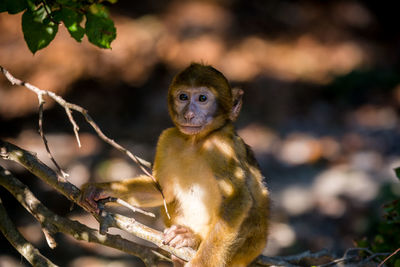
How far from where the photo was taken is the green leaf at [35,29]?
3.13 metres

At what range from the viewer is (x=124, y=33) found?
11.9 meters

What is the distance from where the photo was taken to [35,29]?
315 cm

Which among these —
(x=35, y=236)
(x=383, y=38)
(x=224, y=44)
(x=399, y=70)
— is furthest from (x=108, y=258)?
(x=383, y=38)

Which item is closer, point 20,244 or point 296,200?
point 20,244

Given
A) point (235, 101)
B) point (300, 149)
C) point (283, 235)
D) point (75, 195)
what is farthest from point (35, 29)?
point (300, 149)

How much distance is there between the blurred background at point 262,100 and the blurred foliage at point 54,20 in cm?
457

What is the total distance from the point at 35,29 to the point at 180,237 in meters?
1.95

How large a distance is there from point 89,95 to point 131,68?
1.29 metres

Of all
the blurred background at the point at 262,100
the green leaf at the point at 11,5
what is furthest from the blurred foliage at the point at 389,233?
the green leaf at the point at 11,5

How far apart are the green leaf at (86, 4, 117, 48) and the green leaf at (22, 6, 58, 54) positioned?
0.28 m

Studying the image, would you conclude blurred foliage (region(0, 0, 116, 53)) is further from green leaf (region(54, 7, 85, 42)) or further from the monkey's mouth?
the monkey's mouth

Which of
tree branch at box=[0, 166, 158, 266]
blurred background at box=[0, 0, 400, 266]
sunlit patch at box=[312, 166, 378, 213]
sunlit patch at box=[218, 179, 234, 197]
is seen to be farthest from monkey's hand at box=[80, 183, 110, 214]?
sunlit patch at box=[312, 166, 378, 213]

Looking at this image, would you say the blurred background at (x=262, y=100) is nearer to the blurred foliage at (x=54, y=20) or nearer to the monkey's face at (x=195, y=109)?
the monkey's face at (x=195, y=109)

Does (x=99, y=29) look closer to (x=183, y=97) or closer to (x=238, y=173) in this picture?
(x=183, y=97)
